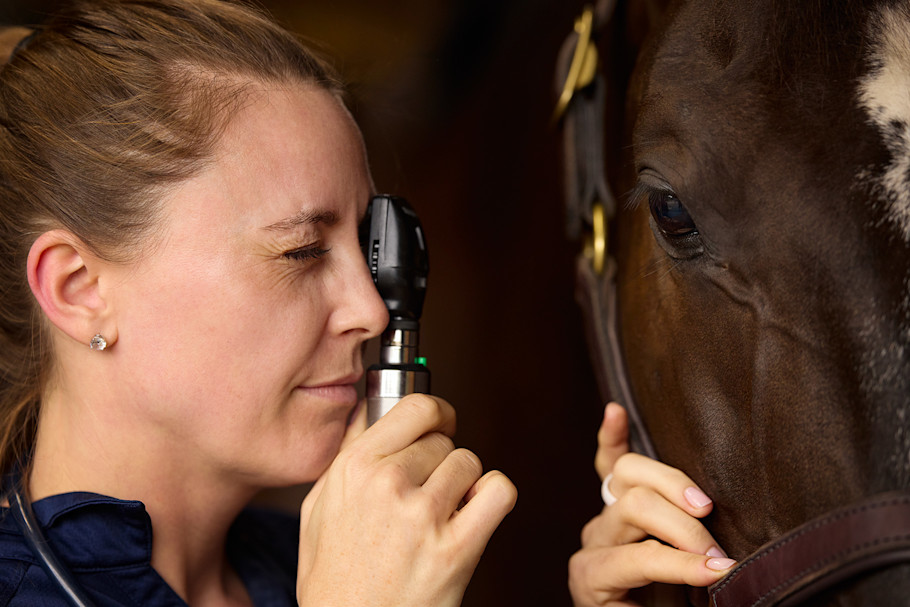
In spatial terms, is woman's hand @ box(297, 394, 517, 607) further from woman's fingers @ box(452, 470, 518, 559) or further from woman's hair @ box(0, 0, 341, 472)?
woman's hair @ box(0, 0, 341, 472)

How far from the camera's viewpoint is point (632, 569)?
83 centimetres

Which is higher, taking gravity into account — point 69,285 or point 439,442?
point 69,285

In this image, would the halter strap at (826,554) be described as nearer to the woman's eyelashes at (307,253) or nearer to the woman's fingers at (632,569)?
the woman's fingers at (632,569)

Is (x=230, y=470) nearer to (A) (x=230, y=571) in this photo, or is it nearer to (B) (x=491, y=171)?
(A) (x=230, y=571)

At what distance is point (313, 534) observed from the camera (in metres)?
0.79

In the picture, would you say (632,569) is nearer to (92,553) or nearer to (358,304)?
(358,304)

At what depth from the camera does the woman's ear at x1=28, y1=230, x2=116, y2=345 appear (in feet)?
2.65

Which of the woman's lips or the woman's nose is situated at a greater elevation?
the woman's nose

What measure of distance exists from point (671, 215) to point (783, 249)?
0.41 feet

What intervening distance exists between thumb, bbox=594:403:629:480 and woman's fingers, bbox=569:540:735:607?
108 mm

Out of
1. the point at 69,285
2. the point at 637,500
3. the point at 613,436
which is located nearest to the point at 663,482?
the point at 637,500

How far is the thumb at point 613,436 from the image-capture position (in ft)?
3.08

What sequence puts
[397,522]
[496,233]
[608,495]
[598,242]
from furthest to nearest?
[496,233] → [598,242] → [608,495] → [397,522]

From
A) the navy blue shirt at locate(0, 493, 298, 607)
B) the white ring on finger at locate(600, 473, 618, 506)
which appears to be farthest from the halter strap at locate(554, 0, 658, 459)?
the navy blue shirt at locate(0, 493, 298, 607)
